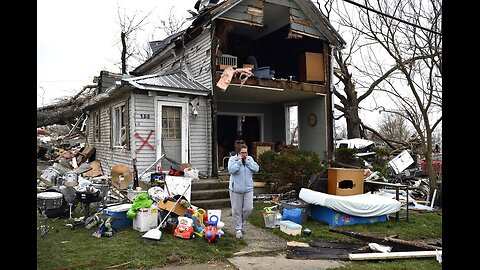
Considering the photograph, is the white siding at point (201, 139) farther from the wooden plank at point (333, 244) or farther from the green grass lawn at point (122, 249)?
the wooden plank at point (333, 244)

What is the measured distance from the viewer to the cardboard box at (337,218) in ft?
24.7

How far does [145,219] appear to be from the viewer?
6676mm

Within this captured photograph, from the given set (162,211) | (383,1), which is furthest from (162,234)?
(383,1)

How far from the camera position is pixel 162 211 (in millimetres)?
6934

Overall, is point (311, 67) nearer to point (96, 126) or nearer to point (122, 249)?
point (122, 249)

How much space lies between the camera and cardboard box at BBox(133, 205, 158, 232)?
665 cm

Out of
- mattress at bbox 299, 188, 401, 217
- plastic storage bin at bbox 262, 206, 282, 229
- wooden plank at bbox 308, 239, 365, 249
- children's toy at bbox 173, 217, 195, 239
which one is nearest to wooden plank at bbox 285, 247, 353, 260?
wooden plank at bbox 308, 239, 365, 249

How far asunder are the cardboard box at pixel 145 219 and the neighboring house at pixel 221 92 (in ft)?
12.8

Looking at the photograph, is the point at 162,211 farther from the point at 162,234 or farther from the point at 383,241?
the point at 383,241

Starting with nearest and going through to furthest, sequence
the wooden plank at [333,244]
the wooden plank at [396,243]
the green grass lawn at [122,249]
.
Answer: the green grass lawn at [122,249] → the wooden plank at [396,243] → the wooden plank at [333,244]

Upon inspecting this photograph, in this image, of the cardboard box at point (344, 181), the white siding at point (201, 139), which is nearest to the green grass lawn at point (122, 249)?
the cardboard box at point (344, 181)

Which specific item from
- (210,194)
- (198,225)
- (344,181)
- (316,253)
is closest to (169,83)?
(210,194)

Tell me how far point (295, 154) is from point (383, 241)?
163 inches

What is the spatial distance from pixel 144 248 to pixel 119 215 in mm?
1529
